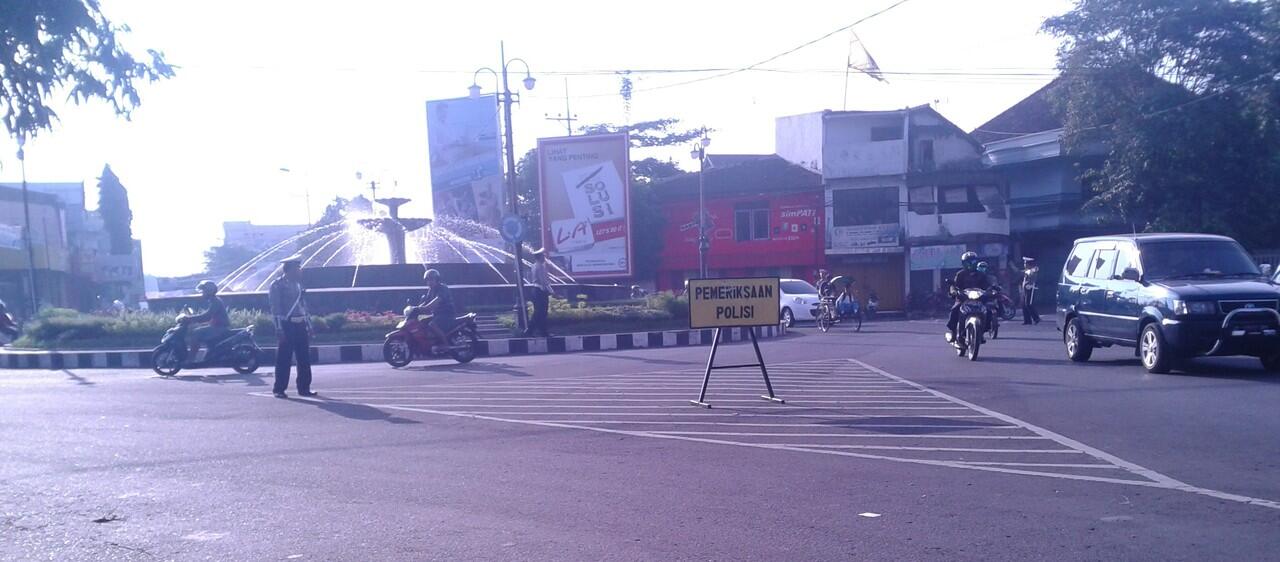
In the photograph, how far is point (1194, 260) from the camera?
13.4 m

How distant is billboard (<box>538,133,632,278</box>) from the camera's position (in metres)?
36.8

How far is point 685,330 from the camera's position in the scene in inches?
966

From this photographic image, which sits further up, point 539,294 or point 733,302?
point 733,302

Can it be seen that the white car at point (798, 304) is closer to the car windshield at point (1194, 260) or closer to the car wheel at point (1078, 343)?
the car wheel at point (1078, 343)

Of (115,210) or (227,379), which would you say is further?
(115,210)

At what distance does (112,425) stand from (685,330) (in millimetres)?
15823

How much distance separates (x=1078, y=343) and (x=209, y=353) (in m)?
13.3

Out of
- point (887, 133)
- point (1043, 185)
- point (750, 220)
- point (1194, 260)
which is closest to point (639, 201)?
point (750, 220)

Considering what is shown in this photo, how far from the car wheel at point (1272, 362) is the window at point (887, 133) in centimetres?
3121

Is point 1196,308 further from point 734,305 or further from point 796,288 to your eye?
point 796,288

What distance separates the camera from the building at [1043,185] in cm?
4069

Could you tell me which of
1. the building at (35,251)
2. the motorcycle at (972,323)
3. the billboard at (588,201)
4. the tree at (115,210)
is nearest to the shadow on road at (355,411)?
the motorcycle at (972,323)

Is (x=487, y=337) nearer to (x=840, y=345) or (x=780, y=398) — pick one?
(x=840, y=345)

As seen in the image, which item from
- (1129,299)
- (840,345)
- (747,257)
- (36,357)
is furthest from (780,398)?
(747,257)
